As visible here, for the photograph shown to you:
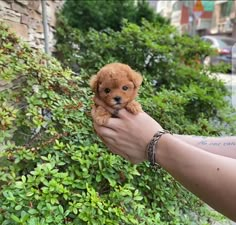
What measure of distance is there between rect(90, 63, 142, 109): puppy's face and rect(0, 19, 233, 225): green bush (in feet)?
1.90

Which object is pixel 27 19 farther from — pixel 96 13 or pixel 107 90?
pixel 107 90

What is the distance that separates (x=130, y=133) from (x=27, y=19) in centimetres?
290

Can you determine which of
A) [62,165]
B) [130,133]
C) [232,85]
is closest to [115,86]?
[130,133]

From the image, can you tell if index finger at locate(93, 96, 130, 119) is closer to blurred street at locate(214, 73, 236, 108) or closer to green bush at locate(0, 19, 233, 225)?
green bush at locate(0, 19, 233, 225)

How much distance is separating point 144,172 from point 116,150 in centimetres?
99

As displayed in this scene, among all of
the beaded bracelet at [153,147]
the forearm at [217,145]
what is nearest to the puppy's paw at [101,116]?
the beaded bracelet at [153,147]

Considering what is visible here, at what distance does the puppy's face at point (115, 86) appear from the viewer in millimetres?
1120

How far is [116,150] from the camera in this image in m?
1.10

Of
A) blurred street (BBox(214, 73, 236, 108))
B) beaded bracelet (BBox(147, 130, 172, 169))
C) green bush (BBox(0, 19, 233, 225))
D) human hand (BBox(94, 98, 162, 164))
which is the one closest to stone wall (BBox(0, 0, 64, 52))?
green bush (BBox(0, 19, 233, 225))

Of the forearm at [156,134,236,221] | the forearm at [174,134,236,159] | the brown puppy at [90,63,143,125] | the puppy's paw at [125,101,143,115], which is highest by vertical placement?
the brown puppy at [90,63,143,125]

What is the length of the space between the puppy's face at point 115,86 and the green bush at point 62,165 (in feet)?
1.90

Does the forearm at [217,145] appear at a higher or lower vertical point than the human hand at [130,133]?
lower

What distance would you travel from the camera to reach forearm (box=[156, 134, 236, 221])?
868mm

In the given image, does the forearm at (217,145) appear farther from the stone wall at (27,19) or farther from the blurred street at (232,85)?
the stone wall at (27,19)
